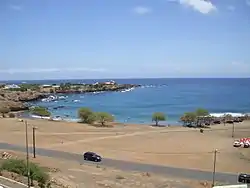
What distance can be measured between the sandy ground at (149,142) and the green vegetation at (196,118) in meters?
4.74

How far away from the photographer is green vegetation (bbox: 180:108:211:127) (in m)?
73.5

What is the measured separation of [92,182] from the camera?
30.3m

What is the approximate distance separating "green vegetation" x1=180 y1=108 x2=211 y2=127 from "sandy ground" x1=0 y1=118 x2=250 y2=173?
474 cm

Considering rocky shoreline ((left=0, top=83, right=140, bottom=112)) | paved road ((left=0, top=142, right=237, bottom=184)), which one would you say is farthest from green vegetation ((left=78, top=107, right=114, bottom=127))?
rocky shoreline ((left=0, top=83, right=140, bottom=112))

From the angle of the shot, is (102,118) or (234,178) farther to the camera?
(102,118)

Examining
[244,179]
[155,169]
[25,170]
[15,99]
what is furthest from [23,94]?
[244,179]

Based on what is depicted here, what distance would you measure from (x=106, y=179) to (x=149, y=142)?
2284 cm

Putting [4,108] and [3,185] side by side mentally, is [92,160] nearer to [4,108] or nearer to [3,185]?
[3,185]

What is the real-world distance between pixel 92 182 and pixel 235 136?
35.9 metres

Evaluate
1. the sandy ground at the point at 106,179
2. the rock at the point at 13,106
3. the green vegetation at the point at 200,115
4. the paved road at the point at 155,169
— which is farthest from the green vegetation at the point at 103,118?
the rock at the point at 13,106

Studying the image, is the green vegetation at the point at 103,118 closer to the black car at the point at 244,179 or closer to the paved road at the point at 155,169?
the paved road at the point at 155,169

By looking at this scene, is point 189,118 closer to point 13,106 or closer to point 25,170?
point 25,170

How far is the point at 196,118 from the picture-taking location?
7419 centimetres

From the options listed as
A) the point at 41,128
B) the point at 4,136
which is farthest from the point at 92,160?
the point at 41,128
